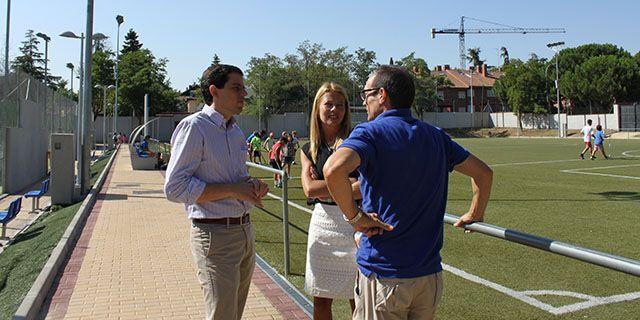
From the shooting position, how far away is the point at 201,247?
322 centimetres

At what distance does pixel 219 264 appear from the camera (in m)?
3.19

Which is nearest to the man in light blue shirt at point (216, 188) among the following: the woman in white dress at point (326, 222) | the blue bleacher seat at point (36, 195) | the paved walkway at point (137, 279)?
the woman in white dress at point (326, 222)

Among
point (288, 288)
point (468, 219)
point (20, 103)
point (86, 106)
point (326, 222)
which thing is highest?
point (20, 103)

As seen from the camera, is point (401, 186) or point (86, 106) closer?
A: point (401, 186)

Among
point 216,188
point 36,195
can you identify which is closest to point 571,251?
point 216,188

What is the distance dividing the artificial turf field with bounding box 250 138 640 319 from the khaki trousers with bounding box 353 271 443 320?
0.53 metres

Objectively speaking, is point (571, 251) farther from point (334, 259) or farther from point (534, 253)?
point (534, 253)

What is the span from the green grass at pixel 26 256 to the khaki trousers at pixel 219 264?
10.9 feet

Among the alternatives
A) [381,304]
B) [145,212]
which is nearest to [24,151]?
[145,212]

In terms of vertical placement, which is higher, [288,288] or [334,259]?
[334,259]

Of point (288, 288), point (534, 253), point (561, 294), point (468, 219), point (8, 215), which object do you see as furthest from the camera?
point (8, 215)

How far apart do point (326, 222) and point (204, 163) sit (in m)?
0.98

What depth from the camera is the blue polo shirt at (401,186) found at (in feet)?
8.00

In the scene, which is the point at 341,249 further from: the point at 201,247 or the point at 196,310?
the point at 196,310
